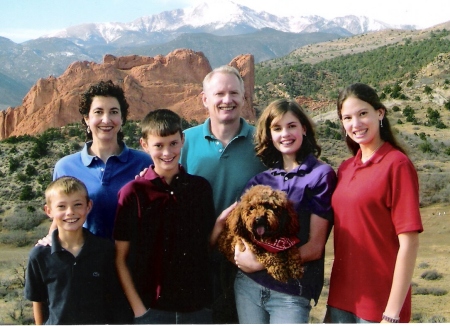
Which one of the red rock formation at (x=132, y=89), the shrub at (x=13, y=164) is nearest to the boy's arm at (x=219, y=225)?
the shrub at (x=13, y=164)

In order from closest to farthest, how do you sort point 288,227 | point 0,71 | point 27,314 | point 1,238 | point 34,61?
point 288,227, point 27,314, point 1,238, point 0,71, point 34,61

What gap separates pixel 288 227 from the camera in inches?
150

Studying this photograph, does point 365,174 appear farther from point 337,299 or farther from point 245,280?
point 245,280

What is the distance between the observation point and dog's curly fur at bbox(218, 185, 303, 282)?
376 centimetres

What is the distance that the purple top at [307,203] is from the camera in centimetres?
385

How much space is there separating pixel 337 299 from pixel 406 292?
0.50m

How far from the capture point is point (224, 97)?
4.32 metres

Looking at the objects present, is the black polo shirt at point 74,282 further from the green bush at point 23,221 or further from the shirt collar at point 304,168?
the green bush at point 23,221

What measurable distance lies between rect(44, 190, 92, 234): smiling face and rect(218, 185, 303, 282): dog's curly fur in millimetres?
1066

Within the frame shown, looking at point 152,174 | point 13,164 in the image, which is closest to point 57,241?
point 152,174

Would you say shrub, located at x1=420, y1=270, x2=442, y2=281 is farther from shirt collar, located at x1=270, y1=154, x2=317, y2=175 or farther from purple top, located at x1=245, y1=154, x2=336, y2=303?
shirt collar, located at x1=270, y1=154, x2=317, y2=175

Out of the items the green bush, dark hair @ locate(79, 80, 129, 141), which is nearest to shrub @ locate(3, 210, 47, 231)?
the green bush

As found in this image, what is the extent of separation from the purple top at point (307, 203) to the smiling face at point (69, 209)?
49.7 inches

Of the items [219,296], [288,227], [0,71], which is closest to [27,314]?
[219,296]
